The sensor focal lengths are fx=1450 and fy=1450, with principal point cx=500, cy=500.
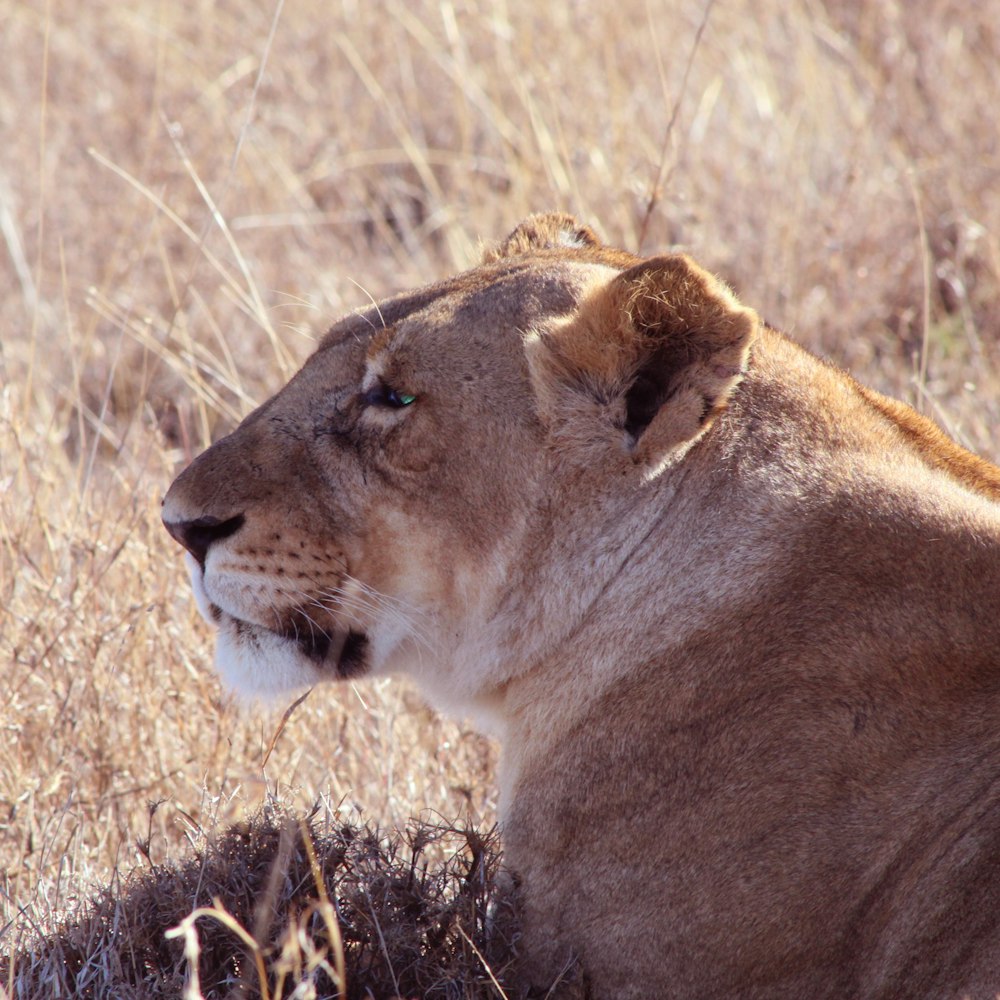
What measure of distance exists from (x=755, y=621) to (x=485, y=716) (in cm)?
71

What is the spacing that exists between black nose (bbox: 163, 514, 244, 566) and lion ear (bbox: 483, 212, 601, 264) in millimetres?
963

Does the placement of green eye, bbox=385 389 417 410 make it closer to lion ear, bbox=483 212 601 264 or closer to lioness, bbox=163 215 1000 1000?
lioness, bbox=163 215 1000 1000

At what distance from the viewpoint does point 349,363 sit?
322cm

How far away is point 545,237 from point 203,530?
118 centimetres

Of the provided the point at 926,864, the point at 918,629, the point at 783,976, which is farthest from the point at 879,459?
the point at 783,976

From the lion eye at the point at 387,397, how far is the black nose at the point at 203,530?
0.38 m

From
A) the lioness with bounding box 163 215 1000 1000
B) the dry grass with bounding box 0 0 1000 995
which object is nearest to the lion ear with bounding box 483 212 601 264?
the lioness with bounding box 163 215 1000 1000

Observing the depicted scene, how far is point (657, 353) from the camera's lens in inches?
112

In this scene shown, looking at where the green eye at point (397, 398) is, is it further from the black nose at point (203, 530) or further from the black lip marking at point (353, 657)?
the black lip marking at point (353, 657)

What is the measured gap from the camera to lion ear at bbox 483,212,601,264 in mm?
3592

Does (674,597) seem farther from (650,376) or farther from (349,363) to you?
(349,363)

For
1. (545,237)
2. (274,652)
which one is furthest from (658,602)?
(545,237)

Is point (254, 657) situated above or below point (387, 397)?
below

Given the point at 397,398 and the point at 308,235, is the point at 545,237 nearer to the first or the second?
the point at 397,398
